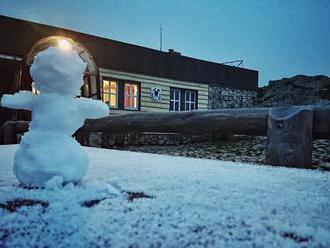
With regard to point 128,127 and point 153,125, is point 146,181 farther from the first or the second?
point 128,127

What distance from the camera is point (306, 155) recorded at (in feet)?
9.58

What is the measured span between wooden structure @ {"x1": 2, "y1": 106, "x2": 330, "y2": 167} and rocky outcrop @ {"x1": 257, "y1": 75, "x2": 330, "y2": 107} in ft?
40.3

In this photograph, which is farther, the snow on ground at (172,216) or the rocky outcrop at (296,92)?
the rocky outcrop at (296,92)

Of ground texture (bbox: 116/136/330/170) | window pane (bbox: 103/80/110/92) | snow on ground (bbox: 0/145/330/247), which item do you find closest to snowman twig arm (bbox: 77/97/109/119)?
snow on ground (bbox: 0/145/330/247)

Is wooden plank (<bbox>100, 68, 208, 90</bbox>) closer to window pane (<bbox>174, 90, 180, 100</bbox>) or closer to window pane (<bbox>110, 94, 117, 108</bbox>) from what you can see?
window pane (<bbox>174, 90, 180, 100</bbox>)

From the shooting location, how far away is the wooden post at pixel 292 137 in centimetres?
288

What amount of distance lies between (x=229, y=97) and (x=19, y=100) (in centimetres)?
1274

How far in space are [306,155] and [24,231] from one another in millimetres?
2792

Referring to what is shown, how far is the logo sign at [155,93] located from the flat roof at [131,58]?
583mm

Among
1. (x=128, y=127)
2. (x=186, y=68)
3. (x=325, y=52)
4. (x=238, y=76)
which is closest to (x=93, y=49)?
(x=186, y=68)

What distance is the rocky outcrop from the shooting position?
15.1 m

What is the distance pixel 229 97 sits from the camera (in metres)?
13.7

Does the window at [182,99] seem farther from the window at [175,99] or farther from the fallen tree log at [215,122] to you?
the fallen tree log at [215,122]

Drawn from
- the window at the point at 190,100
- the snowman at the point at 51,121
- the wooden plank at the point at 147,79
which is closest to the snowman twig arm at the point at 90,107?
the snowman at the point at 51,121
